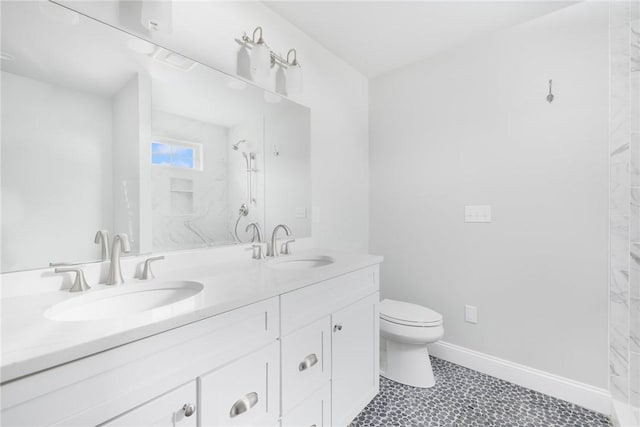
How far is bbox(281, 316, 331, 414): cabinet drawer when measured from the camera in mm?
1110

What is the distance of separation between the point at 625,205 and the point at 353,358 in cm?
167

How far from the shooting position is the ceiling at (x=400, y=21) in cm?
174

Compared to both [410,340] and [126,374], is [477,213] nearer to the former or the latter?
[410,340]

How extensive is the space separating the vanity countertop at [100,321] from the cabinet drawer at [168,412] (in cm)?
18

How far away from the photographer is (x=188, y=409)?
79cm

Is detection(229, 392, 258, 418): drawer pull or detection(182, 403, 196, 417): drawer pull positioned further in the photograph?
detection(229, 392, 258, 418): drawer pull

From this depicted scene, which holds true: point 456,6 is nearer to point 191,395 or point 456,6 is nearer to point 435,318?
point 435,318

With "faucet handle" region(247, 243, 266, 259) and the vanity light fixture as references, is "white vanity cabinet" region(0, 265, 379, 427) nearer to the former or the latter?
"faucet handle" region(247, 243, 266, 259)

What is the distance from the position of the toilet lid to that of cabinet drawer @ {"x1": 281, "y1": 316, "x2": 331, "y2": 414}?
69 centimetres

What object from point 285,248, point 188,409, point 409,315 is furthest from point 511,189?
point 188,409

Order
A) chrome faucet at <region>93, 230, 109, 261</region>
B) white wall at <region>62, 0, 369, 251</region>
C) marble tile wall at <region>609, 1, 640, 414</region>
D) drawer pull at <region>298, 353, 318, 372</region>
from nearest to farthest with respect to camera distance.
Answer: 1. chrome faucet at <region>93, 230, 109, 261</region>
2. drawer pull at <region>298, 353, 318, 372</region>
3. white wall at <region>62, 0, 369, 251</region>
4. marble tile wall at <region>609, 1, 640, 414</region>

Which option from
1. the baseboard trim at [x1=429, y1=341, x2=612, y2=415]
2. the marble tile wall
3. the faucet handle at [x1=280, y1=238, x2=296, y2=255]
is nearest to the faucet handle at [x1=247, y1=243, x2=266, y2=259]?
the faucet handle at [x1=280, y1=238, x2=296, y2=255]

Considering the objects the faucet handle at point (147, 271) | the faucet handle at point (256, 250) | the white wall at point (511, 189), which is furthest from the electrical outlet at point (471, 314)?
the faucet handle at point (147, 271)

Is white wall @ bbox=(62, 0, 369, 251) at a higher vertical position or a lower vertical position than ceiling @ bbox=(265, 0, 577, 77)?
lower
